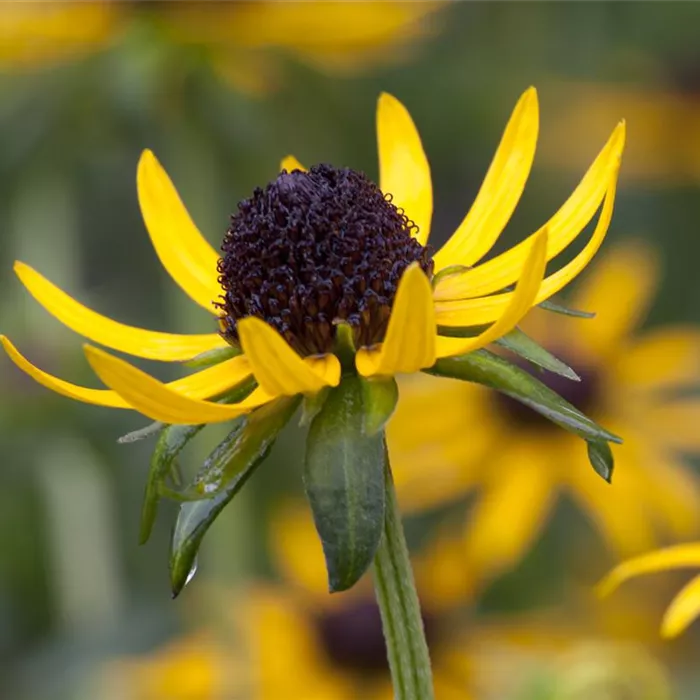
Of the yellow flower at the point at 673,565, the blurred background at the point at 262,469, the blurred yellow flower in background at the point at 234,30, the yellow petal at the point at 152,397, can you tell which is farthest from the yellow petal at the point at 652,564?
the blurred yellow flower in background at the point at 234,30

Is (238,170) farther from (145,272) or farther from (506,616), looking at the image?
(145,272)

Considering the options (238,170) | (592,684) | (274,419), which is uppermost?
(238,170)

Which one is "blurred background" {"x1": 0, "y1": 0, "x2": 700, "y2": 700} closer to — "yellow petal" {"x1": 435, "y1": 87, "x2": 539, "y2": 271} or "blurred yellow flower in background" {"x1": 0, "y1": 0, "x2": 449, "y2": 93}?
"blurred yellow flower in background" {"x1": 0, "y1": 0, "x2": 449, "y2": 93}

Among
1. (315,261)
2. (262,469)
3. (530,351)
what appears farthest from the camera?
(262,469)

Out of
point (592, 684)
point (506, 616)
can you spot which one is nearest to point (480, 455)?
point (506, 616)

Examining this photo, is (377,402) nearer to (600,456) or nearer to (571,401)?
(600,456)

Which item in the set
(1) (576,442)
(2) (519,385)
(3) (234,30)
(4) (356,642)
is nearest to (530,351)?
(2) (519,385)
